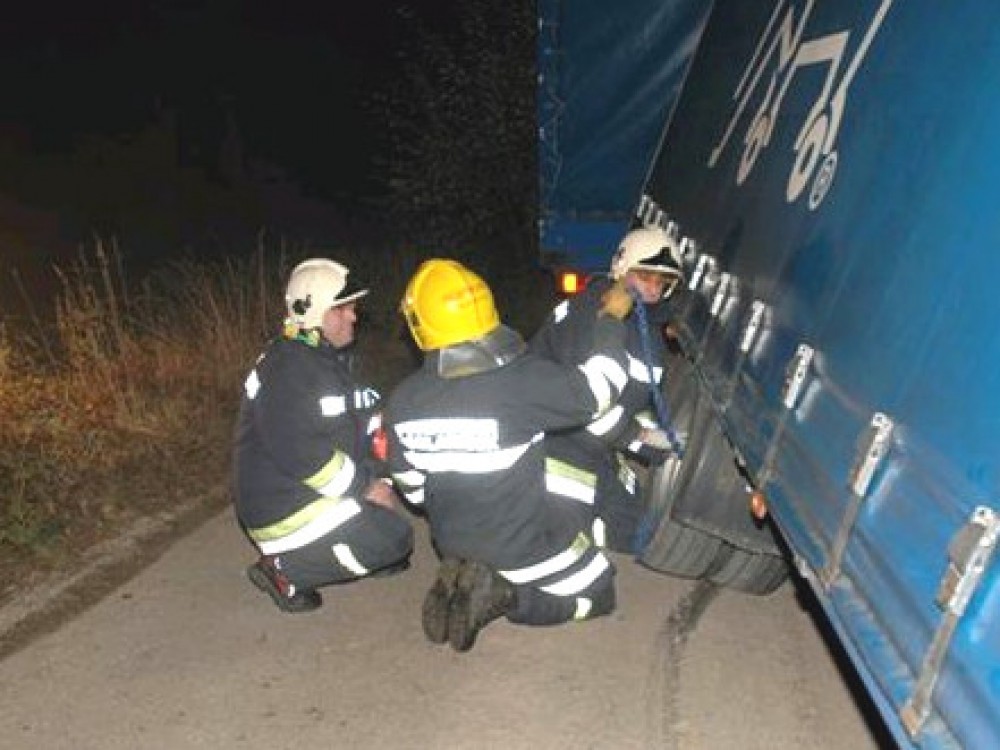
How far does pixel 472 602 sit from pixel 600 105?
3351 millimetres

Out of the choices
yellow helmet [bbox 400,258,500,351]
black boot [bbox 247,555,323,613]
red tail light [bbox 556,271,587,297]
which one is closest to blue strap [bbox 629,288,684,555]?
yellow helmet [bbox 400,258,500,351]

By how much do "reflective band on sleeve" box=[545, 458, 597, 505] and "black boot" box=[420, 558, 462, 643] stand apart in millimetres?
486

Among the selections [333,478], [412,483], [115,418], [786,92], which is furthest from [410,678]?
[115,418]

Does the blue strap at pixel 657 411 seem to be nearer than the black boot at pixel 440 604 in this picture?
No

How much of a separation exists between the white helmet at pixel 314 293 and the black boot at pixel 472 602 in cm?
108

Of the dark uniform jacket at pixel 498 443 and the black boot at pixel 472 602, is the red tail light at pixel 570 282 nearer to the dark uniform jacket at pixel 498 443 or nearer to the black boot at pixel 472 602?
the dark uniform jacket at pixel 498 443

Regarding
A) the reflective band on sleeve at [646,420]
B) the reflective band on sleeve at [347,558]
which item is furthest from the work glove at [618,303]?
the reflective band on sleeve at [347,558]

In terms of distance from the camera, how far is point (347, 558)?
4.15m

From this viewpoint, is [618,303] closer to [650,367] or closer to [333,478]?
[650,367]

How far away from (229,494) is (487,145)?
6159 mm

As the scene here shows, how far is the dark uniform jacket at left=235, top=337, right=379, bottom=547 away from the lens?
154 inches

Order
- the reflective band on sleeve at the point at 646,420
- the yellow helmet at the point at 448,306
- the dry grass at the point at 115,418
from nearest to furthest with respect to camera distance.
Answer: the yellow helmet at the point at 448,306, the reflective band on sleeve at the point at 646,420, the dry grass at the point at 115,418

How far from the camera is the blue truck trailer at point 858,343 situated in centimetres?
163

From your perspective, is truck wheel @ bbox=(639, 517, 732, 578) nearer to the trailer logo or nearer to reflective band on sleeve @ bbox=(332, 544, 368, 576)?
reflective band on sleeve @ bbox=(332, 544, 368, 576)
